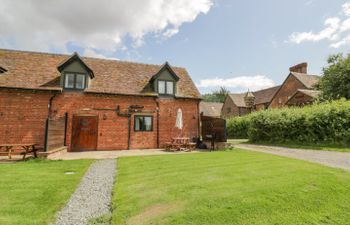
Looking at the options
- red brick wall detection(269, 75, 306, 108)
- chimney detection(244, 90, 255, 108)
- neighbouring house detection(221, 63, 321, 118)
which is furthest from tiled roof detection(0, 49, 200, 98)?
chimney detection(244, 90, 255, 108)

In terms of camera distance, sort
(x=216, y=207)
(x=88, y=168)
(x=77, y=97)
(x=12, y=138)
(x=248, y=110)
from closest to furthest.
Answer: (x=216, y=207)
(x=88, y=168)
(x=12, y=138)
(x=77, y=97)
(x=248, y=110)

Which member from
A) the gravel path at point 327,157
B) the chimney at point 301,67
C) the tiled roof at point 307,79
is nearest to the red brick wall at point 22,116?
the gravel path at point 327,157

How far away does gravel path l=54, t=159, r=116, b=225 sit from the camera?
4555 millimetres

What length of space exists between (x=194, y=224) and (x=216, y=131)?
13198 mm

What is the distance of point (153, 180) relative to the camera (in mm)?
6883

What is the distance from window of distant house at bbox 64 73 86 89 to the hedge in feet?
56.0

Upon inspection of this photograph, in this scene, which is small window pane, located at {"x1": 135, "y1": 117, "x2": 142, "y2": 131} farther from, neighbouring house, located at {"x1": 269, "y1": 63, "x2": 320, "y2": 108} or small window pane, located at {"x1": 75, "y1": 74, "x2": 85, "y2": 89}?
neighbouring house, located at {"x1": 269, "y1": 63, "x2": 320, "y2": 108}

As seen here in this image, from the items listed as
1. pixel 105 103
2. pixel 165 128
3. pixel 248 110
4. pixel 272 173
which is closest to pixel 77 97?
pixel 105 103

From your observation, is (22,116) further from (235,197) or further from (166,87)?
(235,197)

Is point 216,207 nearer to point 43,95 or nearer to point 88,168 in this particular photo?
point 88,168

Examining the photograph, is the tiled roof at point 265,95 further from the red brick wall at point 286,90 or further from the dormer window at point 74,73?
the dormer window at point 74,73

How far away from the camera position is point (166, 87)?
17.5m

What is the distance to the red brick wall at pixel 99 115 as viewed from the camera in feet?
45.3

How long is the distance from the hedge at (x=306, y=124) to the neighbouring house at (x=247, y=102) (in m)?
26.5
